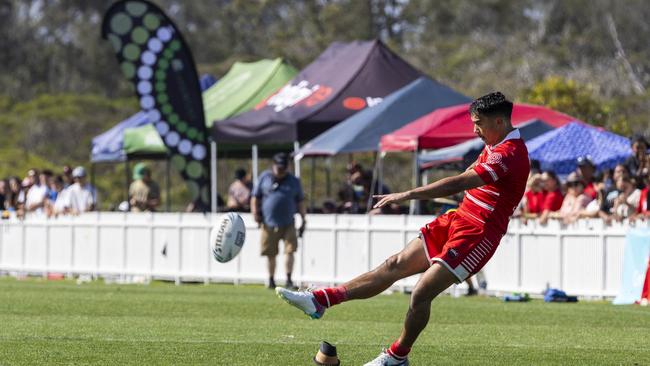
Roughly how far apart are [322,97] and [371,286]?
1849cm

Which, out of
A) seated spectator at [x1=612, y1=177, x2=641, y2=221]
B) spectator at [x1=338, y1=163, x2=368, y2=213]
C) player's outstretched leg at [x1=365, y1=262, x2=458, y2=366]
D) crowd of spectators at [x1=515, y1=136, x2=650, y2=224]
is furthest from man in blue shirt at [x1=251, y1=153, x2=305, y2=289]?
player's outstretched leg at [x1=365, y1=262, x2=458, y2=366]

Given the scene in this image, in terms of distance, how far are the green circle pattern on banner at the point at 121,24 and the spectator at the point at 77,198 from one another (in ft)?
9.31

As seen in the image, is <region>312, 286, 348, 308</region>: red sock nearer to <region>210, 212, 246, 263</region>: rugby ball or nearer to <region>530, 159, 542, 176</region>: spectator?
<region>210, 212, 246, 263</region>: rugby ball

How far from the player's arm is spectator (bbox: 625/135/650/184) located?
10.4 m

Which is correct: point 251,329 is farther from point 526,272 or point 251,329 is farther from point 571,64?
point 571,64

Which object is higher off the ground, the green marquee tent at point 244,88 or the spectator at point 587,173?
the green marquee tent at point 244,88

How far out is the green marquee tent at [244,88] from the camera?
1264 inches

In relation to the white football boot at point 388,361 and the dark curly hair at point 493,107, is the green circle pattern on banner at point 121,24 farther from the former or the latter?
the white football boot at point 388,361

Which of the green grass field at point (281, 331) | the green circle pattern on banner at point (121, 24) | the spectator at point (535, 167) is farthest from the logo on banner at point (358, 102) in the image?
the green grass field at point (281, 331)

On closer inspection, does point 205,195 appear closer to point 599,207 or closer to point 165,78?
Answer: point 165,78

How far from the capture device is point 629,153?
23750mm

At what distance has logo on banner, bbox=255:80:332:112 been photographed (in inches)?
1152

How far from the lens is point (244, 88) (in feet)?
108

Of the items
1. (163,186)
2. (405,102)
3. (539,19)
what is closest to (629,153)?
(405,102)
